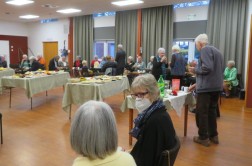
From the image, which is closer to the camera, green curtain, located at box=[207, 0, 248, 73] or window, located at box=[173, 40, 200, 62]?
green curtain, located at box=[207, 0, 248, 73]

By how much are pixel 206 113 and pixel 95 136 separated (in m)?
2.58

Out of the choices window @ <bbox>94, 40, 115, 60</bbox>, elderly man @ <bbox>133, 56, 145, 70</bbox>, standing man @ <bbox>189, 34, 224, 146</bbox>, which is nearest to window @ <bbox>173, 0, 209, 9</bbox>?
elderly man @ <bbox>133, 56, 145, 70</bbox>

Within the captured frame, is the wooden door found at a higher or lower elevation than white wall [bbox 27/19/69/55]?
lower

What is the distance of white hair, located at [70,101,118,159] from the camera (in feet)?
3.28

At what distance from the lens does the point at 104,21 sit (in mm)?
10352

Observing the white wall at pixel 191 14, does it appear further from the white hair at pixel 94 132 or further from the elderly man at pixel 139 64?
the white hair at pixel 94 132

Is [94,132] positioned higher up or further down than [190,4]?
further down

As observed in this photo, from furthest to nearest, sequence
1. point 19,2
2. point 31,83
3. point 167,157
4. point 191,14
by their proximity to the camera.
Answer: point 191,14
point 19,2
point 31,83
point 167,157

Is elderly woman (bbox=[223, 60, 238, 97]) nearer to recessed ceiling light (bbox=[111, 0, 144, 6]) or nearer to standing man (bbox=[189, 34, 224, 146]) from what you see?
recessed ceiling light (bbox=[111, 0, 144, 6])

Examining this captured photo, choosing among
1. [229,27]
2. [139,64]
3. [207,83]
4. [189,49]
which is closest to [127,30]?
[139,64]

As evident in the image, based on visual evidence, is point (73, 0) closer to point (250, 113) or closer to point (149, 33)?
point (149, 33)

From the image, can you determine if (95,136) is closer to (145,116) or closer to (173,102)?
(145,116)

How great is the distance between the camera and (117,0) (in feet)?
24.4

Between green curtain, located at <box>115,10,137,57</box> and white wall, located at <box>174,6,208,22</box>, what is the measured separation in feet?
5.46
